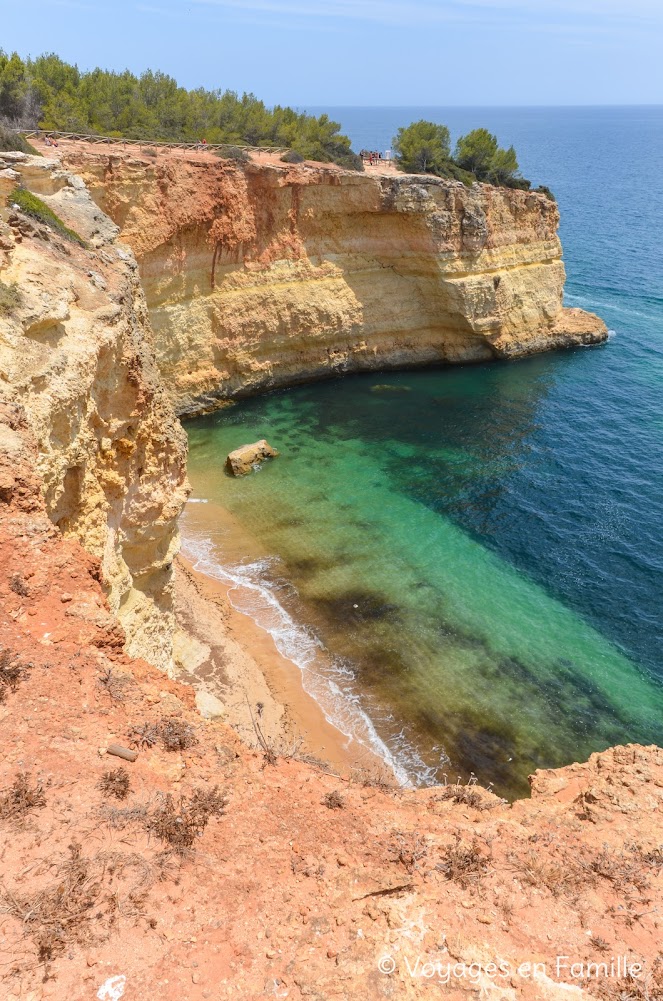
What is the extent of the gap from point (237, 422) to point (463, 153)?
76.8 feet

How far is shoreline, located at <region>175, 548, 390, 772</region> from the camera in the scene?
1501 centimetres

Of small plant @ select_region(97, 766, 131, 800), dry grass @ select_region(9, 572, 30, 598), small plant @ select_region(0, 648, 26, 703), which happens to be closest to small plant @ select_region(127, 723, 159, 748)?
small plant @ select_region(97, 766, 131, 800)

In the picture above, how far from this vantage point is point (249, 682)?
16.6m

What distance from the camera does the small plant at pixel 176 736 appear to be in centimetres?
705

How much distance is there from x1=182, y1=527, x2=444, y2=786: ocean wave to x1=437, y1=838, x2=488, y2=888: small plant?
8406 mm

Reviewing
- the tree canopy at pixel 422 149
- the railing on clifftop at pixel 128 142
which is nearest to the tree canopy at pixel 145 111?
the railing on clifftop at pixel 128 142

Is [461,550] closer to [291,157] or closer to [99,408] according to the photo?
[99,408]

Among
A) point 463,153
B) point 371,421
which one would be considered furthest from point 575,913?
point 463,153

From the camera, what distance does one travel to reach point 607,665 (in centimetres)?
1817

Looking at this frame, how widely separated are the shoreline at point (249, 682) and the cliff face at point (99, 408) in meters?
2.05

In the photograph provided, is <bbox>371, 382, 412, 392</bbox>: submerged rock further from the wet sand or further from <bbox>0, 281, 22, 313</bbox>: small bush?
<bbox>0, 281, 22, 313</bbox>: small bush

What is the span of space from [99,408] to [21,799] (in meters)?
7.80

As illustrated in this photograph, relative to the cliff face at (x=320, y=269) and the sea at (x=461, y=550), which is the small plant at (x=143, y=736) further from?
the cliff face at (x=320, y=269)

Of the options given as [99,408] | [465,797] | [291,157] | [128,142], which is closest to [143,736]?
[465,797]
